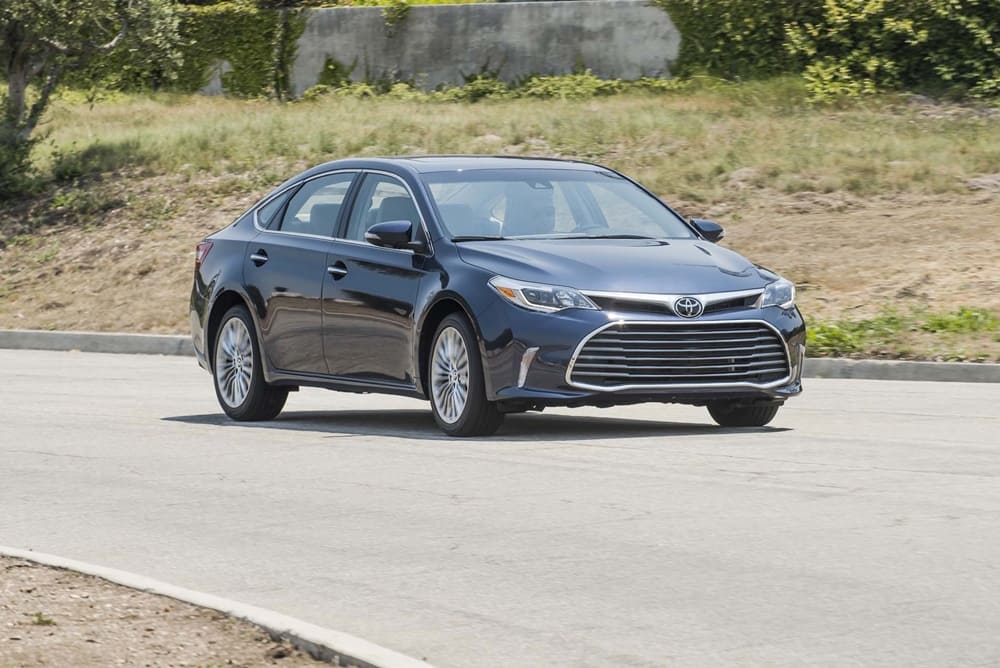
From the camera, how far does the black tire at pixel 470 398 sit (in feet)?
36.0

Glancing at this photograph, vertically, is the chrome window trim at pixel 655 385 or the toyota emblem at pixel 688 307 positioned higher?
the toyota emblem at pixel 688 307

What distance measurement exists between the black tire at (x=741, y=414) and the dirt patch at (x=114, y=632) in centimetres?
581

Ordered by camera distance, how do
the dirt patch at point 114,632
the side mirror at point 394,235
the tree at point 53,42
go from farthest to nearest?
the tree at point 53,42, the side mirror at point 394,235, the dirt patch at point 114,632

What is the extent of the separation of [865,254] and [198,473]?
1246 cm

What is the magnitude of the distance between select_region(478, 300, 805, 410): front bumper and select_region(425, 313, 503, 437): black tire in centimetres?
11

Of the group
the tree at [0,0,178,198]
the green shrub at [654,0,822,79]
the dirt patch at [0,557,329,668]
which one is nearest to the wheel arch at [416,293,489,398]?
the dirt patch at [0,557,329,668]

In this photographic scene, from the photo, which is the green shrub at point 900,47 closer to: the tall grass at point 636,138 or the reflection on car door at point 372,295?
the tall grass at point 636,138

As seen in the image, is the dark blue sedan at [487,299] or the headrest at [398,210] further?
the headrest at [398,210]

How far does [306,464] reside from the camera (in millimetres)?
10672

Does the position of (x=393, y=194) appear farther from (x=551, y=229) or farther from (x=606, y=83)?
(x=606, y=83)

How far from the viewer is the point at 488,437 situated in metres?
11.4

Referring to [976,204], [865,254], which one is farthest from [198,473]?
[976,204]

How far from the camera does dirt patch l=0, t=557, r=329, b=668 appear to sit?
5719 mm

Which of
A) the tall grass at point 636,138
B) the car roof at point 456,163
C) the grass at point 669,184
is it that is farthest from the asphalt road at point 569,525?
the tall grass at point 636,138
